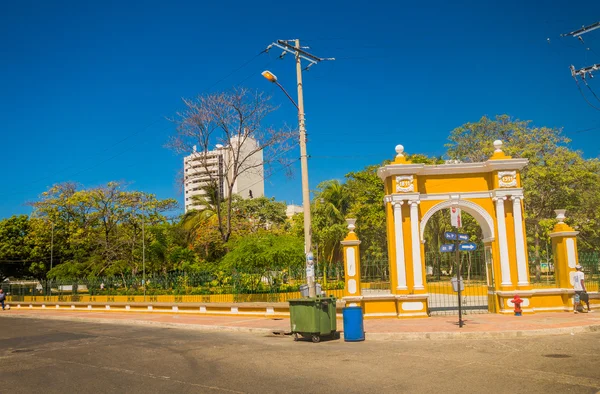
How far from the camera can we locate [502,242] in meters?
18.0

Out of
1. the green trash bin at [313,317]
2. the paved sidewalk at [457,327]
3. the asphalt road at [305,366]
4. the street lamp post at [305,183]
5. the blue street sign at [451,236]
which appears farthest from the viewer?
the street lamp post at [305,183]

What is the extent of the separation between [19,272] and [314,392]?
171ft

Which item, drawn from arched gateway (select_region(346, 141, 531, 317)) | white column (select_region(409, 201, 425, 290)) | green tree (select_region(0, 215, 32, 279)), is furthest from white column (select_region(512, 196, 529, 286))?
green tree (select_region(0, 215, 32, 279))

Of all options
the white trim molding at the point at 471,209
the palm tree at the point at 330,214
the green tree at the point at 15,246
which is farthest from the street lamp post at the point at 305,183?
the green tree at the point at 15,246

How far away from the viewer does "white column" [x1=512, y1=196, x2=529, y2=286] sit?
58.1 feet

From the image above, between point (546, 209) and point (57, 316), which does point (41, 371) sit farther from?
point (546, 209)

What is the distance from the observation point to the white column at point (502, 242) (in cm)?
1786

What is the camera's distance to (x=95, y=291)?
35.0 m

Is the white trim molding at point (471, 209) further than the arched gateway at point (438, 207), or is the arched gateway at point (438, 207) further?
the white trim molding at point (471, 209)

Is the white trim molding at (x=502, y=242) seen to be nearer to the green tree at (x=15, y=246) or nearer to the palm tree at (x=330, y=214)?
→ the palm tree at (x=330, y=214)

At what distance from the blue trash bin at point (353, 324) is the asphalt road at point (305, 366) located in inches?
13.1

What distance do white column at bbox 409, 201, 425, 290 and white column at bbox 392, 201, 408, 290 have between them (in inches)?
14.5

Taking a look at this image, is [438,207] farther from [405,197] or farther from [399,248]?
[399,248]

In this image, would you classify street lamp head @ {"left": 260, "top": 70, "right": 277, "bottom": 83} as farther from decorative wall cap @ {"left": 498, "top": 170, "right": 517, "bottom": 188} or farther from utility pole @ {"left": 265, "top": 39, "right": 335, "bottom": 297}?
decorative wall cap @ {"left": 498, "top": 170, "right": 517, "bottom": 188}
